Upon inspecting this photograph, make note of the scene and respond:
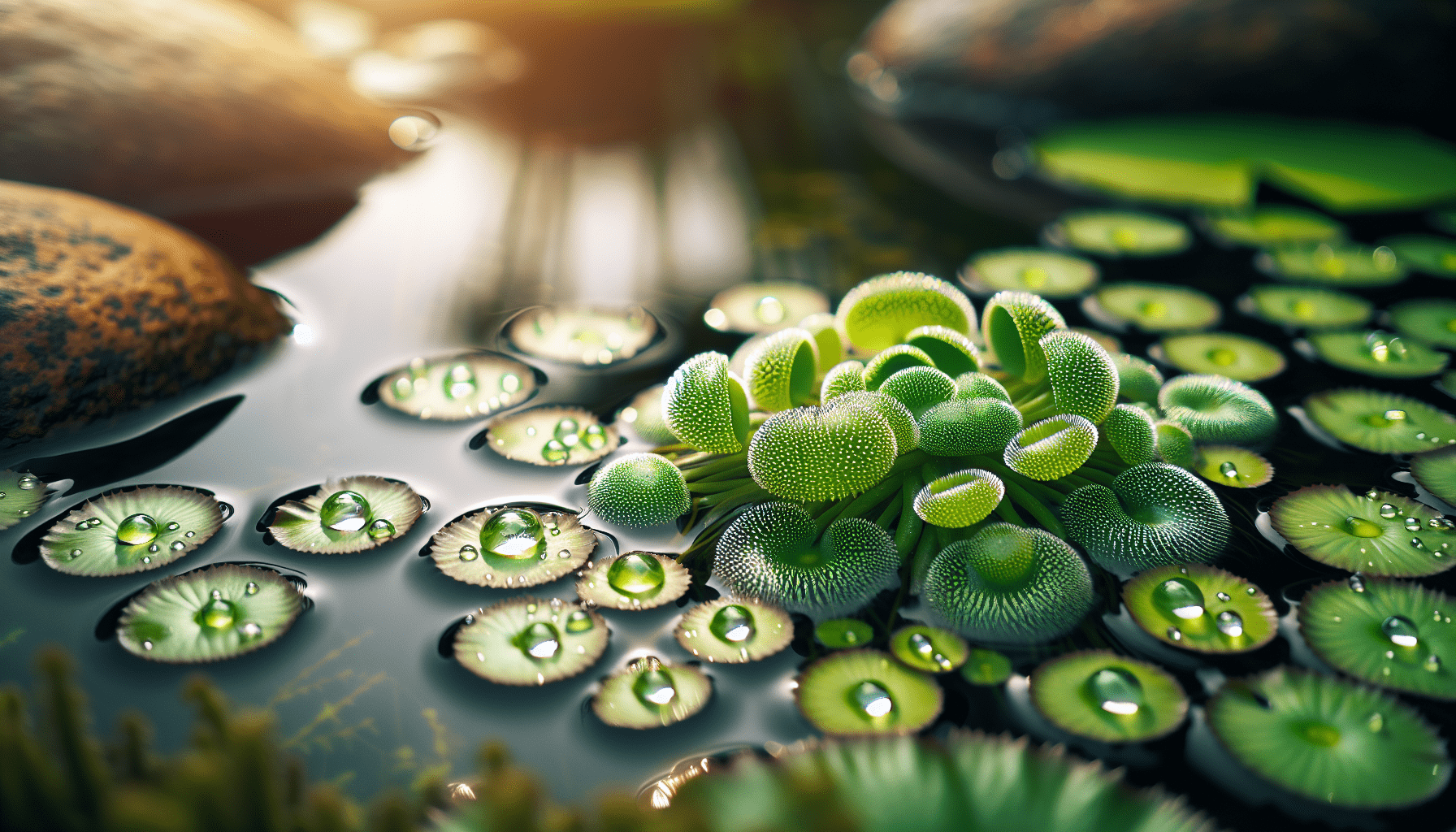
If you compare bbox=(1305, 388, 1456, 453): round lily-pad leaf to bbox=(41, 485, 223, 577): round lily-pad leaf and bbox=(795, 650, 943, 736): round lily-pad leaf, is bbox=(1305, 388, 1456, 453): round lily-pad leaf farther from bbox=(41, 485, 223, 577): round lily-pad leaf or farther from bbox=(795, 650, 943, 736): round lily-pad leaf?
bbox=(41, 485, 223, 577): round lily-pad leaf

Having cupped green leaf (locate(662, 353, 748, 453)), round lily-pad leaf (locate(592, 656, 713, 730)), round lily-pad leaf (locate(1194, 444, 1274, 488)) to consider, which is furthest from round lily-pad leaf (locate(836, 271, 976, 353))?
round lily-pad leaf (locate(592, 656, 713, 730))

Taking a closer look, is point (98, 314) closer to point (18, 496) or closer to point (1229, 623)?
point (18, 496)

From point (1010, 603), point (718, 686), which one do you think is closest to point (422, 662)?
point (718, 686)

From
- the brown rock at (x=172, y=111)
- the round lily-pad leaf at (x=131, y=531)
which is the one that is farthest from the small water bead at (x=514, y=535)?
the brown rock at (x=172, y=111)

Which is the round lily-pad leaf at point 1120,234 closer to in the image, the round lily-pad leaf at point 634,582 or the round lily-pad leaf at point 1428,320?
the round lily-pad leaf at point 1428,320

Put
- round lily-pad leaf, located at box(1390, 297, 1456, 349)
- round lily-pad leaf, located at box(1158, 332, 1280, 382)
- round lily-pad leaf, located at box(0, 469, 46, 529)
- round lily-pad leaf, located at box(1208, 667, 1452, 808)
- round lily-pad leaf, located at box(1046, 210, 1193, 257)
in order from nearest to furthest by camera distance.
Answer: round lily-pad leaf, located at box(1208, 667, 1452, 808) < round lily-pad leaf, located at box(0, 469, 46, 529) < round lily-pad leaf, located at box(1158, 332, 1280, 382) < round lily-pad leaf, located at box(1390, 297, 1456, 349) < round lily-pad leaf, located at box(1046, 210, 1193, 257)

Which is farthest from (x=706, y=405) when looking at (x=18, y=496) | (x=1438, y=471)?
(x=1438, y=471)

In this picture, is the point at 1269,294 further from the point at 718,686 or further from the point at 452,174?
the point at 452,174
